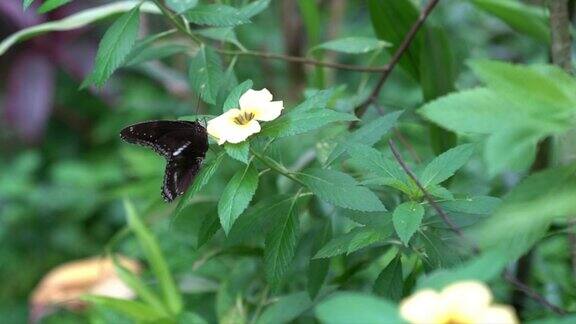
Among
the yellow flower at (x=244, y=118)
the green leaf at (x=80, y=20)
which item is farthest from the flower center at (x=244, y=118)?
the green leaf at (x=80, y=20)

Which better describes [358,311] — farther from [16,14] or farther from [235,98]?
[16,14]

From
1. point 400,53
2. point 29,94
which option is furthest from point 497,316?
point 29,94

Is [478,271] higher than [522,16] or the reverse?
higher

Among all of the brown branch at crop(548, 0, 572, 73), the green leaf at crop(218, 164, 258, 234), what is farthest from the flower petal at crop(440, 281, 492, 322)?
the brown branch at crop(548, 0, 572, 73)

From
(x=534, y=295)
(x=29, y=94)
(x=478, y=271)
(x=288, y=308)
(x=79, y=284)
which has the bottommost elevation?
(x=79, y=284)

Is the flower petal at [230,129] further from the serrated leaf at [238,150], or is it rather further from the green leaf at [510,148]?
the green leaf at [510,148]

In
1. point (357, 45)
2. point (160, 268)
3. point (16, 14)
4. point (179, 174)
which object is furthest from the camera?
point (16, 14)

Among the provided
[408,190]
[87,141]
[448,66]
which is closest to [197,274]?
[448,66]
